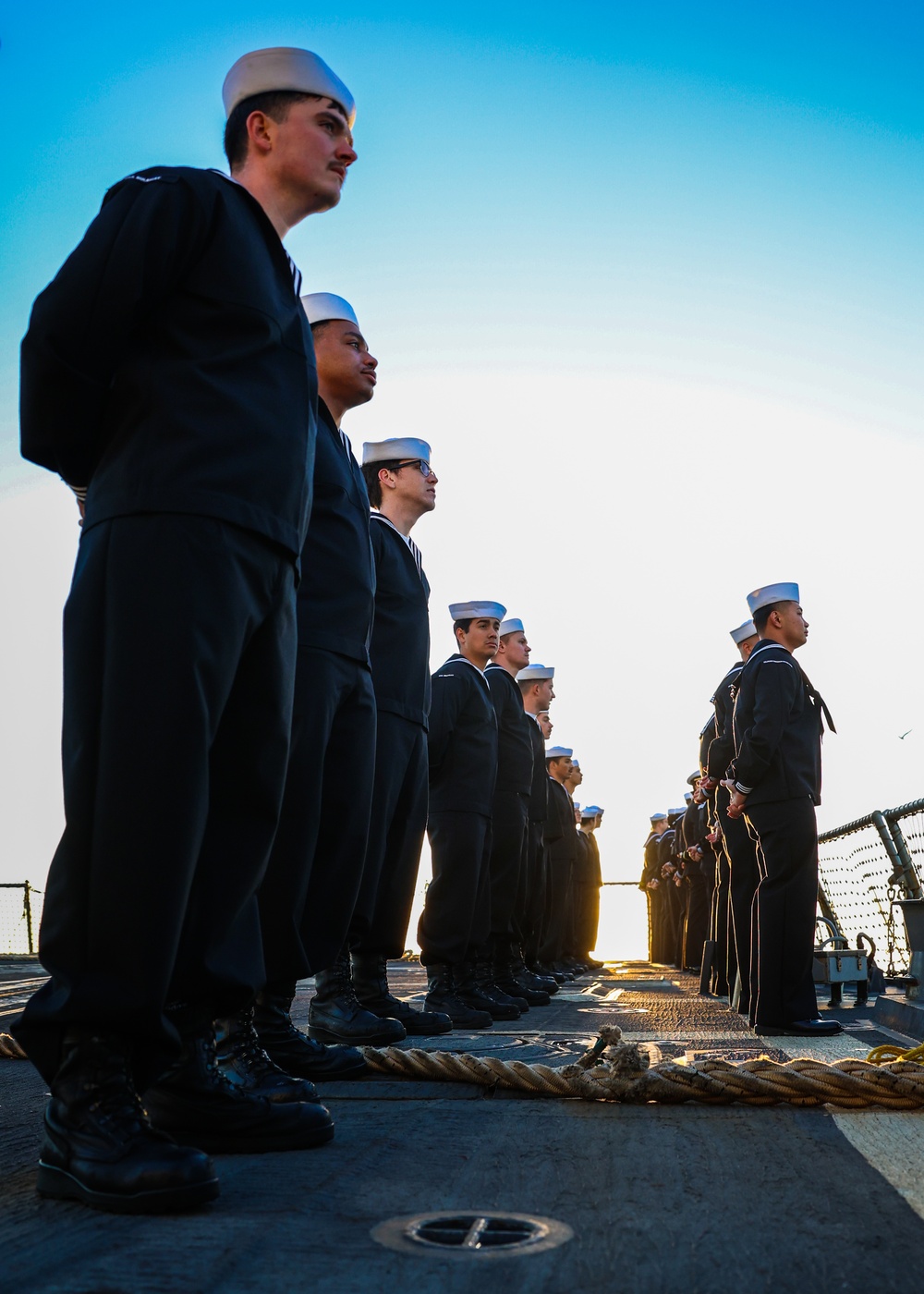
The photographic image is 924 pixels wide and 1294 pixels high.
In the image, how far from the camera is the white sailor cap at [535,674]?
11.5m

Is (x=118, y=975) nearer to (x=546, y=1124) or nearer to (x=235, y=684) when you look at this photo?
(x=235, y=684)

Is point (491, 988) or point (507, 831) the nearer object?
point (491, 988)

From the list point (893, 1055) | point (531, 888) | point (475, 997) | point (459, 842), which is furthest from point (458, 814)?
point (531, 888)

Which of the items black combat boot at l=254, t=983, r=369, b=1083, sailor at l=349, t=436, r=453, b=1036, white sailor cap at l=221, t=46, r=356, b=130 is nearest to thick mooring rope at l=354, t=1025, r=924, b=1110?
black combat boot at l=254, t=983, r=369, b=1083

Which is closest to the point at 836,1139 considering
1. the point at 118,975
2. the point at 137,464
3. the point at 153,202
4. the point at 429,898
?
the point at 118,975

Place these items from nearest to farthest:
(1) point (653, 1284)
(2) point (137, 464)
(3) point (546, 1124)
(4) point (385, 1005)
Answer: (1) point (653, 1284) → (2) point (137, 464) → (3) point (546, 1124) → (4) point (385, 1005)

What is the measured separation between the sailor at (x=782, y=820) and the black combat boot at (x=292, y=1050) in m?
2.46

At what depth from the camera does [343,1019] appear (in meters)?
4.14

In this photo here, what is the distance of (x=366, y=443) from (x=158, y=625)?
12.8ft

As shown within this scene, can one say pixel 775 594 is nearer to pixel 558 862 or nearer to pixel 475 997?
pixel 475 997

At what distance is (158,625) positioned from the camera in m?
1.89

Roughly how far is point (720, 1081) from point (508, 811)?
4681 millimetres

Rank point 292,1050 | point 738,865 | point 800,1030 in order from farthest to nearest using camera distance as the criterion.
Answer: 1. point 738,865
2. point 800,1030
3. point 292,1050

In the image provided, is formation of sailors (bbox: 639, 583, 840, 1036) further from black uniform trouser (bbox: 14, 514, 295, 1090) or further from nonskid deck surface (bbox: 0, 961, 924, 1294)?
black uniform trouser (bbox: 14, 514, 295, 1090)
